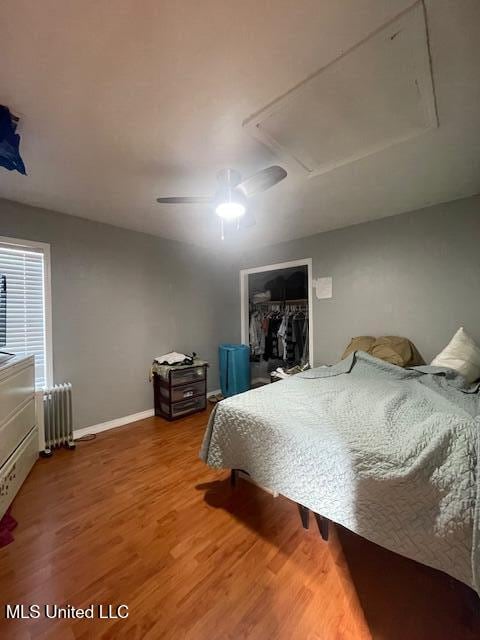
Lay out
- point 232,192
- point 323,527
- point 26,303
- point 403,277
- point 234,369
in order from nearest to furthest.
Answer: point 323,527
point 232,192
point 26,303
point 403,277
point 234,369

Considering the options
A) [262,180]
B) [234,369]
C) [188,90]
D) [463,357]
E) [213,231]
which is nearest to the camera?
[188,90]

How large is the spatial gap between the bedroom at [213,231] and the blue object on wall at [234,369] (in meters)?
A: 1.07

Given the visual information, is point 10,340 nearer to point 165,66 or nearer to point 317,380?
point 165,66

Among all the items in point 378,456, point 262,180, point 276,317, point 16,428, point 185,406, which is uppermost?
point 262,180

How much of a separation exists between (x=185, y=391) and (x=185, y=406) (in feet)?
0.64

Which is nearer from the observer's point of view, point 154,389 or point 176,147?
A: point 176,147

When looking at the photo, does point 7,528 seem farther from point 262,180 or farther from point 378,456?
point 262,180

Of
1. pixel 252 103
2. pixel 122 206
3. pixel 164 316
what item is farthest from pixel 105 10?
pixel 164 316

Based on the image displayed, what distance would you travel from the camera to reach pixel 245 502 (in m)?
1.75

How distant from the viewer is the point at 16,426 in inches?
73.0

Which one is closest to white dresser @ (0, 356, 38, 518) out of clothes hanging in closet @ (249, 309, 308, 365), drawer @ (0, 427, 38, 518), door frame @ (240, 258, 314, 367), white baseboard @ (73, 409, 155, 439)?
drawer @ (0, 427, 38, 518)

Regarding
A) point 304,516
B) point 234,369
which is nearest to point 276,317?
point 234,369

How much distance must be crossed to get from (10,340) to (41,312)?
0.35 meters
